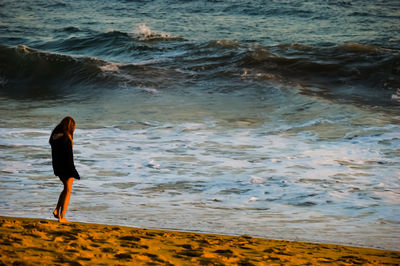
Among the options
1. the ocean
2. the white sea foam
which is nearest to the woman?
the ocean

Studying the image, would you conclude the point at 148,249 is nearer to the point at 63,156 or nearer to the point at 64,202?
the point at 64,202

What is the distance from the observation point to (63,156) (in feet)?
22.4

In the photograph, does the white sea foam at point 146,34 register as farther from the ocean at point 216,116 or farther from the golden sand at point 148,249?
the golden sand at point 148,249

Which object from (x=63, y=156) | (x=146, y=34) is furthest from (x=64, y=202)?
(x=146, y=34)

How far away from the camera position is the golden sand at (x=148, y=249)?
5086 mm

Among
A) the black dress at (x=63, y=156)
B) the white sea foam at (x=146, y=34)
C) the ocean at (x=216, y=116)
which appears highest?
the black dress at (x=63, y=156)

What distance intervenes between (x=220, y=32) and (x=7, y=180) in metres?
19.0

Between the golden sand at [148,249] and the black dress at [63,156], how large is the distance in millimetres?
671

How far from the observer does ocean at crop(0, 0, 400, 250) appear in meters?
7.75

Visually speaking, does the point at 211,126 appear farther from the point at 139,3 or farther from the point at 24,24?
the point at 139,3

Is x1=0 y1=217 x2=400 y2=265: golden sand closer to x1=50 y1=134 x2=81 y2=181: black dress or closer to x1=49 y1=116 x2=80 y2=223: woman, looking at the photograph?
x1=49 y1=116 x2=80 y2=223: woman

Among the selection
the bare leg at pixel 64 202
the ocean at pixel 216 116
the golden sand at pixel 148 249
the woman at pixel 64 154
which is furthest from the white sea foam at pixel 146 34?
the golden sand at pixel 148 249

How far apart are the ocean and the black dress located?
26.4 inches

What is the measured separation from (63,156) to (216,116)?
8.06m
